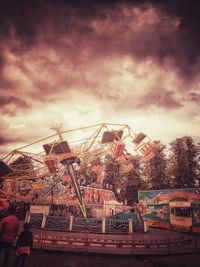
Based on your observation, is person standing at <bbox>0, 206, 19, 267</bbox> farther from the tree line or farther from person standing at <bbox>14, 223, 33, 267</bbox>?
the tree line

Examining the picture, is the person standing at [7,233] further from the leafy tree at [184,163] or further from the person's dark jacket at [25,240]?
the leafy tree at [184,163]

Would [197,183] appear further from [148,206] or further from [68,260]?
[68,260]

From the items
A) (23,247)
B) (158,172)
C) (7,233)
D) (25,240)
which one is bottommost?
(23,247)

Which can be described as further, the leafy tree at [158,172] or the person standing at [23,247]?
the leafy tree at [158,172]

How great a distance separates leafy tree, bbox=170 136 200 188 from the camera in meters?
31.6

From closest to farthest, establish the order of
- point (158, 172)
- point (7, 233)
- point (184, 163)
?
point (7, 233), point (184, 163), point (158, 172)

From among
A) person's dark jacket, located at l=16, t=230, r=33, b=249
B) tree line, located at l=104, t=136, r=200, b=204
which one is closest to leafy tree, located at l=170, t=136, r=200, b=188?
tree line, located at l=104, t=136, r=200, b=204

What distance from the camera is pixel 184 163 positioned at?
3200cm

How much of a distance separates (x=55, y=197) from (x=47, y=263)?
66.9 feet

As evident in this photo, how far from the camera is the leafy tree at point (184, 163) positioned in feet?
104

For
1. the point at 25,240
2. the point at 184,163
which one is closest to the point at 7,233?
the point at 25,240

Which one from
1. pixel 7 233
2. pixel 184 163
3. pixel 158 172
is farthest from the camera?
pixel 158 172

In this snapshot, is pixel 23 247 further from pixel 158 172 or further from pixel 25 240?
pixel 158 172

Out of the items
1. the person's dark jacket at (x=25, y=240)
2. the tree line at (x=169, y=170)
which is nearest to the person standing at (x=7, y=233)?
the person's dark jacket at (x=25, y=240)
